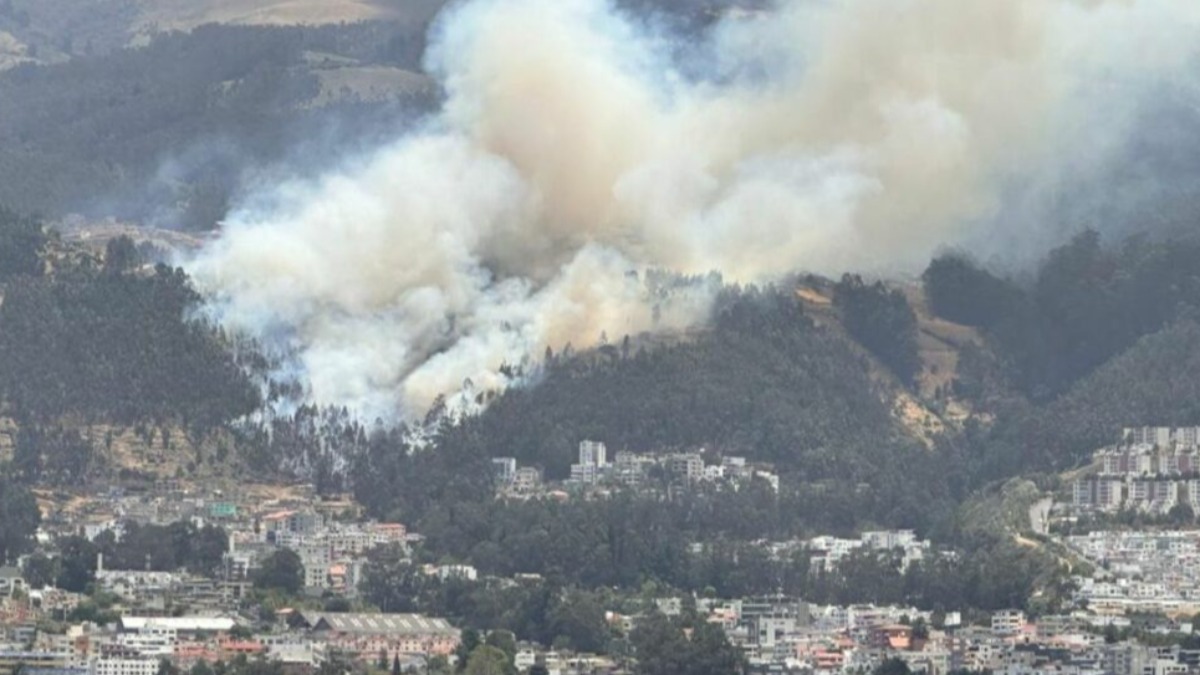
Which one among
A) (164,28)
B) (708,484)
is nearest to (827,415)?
(708,484)

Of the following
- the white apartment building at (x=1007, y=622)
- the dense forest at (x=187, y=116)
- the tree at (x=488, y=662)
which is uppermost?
the dense forest at (x=187, y=116)

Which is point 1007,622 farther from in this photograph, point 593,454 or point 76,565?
point 76,565

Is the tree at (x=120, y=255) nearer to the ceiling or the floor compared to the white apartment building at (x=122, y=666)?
nearer to the ceiling

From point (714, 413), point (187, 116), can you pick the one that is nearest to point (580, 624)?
point (714, 413)

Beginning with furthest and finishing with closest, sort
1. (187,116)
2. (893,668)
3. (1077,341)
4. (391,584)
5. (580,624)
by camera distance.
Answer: (187,116) → (1077,341) → (391,584) → (580,624) → (893,668)

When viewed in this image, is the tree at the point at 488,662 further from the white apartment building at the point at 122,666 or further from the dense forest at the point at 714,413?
the dense forest at the point at 714,413

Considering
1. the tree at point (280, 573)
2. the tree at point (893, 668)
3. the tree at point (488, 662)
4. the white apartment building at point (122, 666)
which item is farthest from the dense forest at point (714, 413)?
the white apartment building at point (122, 666)

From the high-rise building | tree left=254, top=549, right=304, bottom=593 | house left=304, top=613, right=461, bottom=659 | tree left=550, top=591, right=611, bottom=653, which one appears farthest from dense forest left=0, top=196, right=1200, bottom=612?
house left=304, top=613, right=461, bottom=659

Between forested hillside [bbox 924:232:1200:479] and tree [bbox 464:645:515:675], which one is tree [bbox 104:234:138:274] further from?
tree [bbox 464:645:515:675]

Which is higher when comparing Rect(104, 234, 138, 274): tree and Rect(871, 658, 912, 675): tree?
Rect(104, 234, 138, 274): tree
